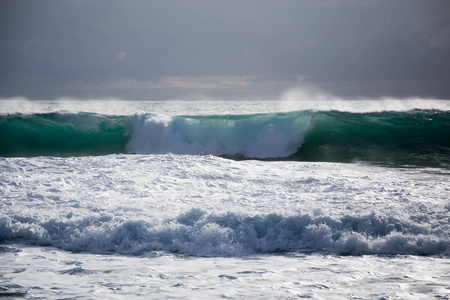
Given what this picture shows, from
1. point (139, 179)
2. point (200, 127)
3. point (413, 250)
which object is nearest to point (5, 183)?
point (139, 179)

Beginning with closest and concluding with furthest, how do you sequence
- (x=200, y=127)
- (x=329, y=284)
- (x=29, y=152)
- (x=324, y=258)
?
1. (x=329, y=284)
2. (x=324, y=258)
3. (x=29, y=152)
4. (x=200, y=127)

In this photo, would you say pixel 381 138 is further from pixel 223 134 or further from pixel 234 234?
pixel 234 234

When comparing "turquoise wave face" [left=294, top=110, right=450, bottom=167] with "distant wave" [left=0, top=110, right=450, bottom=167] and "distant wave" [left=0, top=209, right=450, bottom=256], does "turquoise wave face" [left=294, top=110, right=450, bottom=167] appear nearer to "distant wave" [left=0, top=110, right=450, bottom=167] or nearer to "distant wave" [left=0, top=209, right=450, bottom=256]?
"distant wave" [left=0, top=110, right=450, bottom=167]

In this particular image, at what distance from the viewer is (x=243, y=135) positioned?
15.7 meters

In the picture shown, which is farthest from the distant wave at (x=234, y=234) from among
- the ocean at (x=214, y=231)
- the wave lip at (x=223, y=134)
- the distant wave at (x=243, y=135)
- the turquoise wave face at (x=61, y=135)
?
the turquoise wave face at (x=61, y=135)

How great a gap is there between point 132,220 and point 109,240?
405 mm

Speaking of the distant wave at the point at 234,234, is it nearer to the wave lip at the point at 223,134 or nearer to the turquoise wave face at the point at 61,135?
the wave lip at the point at 223,134

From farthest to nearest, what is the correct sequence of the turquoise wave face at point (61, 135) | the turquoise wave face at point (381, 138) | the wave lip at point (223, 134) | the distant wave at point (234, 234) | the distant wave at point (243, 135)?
the turquoise wave face at point (61, 135)
the wave lip at point (223, 134)
the distant wave at point (243, 135)
the turquoise wave face at point (381, 138)
the distant wave at point (234, 234)

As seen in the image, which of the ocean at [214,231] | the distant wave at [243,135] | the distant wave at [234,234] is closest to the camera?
the ocean at [214,231]

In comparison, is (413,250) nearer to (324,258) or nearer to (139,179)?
(324,258)

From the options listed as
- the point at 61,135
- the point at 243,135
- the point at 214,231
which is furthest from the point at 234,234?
the point at 61,135

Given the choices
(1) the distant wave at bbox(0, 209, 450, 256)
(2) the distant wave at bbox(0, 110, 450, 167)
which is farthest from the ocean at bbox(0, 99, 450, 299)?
(2) the distant wave at bbox(0, 110, 450, 167)

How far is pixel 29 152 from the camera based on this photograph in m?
15.2

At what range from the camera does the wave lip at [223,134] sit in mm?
15008
